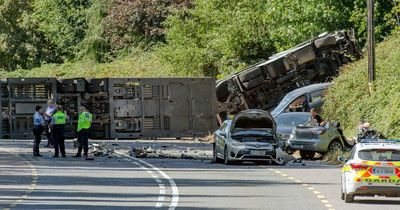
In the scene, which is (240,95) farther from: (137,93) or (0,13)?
(0,13)

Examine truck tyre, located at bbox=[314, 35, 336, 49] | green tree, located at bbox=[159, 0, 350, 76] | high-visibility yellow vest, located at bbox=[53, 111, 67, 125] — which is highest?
green tree, located at bbox=[159, 0, 350, 76]

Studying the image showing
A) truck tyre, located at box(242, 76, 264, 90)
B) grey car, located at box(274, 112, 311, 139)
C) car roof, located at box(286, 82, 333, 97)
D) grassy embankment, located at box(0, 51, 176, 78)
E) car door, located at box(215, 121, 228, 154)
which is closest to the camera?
car door, located at box(215, 121, 228, 154)

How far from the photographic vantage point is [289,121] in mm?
40656

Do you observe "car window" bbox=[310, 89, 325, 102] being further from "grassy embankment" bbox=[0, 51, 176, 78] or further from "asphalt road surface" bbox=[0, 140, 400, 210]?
"grassy embankment" bbox=[0, 51, 176, 78]

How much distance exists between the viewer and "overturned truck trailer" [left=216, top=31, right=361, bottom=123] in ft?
159

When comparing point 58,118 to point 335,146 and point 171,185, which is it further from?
point 171,185

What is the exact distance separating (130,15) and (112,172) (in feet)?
136

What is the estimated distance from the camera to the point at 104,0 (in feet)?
248

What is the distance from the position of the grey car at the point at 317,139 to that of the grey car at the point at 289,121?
78.6 inches

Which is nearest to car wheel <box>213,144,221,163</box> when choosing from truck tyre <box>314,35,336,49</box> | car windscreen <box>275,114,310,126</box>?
car windscreen <box>275,114,310,126</box>

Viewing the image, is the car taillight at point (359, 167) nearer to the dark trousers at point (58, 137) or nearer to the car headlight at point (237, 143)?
the car headlight at point (237, 143)

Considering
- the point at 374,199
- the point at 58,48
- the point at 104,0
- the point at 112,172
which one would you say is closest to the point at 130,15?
the point at 104,0

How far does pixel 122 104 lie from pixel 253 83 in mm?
5972

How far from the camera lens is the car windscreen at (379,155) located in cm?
2323
